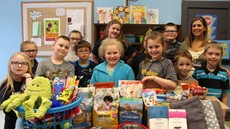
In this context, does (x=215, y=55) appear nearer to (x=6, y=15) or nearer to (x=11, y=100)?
(x=11, y=100)

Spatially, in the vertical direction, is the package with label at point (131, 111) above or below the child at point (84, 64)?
below

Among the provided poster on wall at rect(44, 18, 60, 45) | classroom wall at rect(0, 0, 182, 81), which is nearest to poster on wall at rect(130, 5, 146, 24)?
classroom wall at rect(0, 0, 182, 81)

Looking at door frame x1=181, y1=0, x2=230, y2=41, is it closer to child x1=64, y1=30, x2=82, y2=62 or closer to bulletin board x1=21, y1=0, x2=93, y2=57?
bulletin board x1=21, y1=0, x2=93, y2=57

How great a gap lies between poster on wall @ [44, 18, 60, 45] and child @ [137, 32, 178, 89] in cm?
251

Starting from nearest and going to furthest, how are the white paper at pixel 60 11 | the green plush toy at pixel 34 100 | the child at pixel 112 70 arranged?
the green plush toy at pixel 34 100 < the child at pixel 112 70 < the white paper at pixel 60 11

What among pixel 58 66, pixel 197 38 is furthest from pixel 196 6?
pixel 58 66

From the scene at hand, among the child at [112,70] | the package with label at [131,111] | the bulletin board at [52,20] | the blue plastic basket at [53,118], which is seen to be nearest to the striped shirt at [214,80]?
the child at [112,70]

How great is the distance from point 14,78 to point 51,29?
243 centimetres

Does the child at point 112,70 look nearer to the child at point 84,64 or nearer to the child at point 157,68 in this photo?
the child at point 157,68

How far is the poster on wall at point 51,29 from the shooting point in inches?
148

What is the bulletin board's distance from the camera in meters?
3.68

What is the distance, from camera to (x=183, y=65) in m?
1.83

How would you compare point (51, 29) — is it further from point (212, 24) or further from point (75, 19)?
point (212, 24)

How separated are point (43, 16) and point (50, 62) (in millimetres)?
2251
